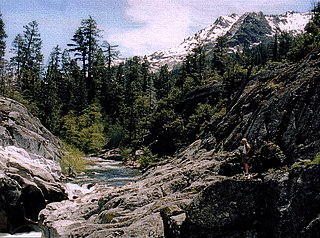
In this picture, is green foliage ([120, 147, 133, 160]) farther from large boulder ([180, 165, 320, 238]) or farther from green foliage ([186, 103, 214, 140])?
large boulder ([180, 165, 320, 238])

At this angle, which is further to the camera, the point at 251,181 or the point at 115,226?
the point at 115,226

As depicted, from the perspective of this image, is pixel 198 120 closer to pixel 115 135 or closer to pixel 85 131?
pixel 85 131

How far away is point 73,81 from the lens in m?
82.4

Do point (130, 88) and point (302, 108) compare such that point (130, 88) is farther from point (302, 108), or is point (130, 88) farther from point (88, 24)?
point (302, 108)

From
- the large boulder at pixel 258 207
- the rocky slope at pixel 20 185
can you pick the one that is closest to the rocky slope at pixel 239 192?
the large boulder at pixel 258 207

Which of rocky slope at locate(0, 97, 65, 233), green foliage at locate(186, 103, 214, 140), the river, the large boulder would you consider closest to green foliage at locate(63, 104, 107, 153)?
the river

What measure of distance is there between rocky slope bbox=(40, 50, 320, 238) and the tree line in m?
26.4

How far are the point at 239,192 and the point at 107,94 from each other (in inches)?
2967

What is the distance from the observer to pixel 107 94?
3307 inches

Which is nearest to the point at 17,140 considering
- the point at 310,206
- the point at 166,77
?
the point at 310,206

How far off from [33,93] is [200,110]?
107ft

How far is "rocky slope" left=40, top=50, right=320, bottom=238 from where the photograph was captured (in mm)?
9336

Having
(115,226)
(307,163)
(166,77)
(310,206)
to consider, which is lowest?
(115,226)

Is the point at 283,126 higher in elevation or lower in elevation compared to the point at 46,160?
higher
